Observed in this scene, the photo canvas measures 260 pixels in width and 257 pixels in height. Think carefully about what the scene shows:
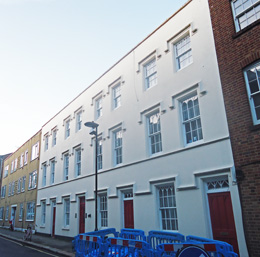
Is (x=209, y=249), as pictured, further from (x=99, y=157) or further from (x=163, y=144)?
(x=99, y=157)

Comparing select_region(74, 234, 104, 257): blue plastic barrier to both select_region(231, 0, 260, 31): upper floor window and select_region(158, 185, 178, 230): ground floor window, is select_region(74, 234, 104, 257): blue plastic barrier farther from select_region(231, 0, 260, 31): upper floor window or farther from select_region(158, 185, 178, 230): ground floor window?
select_region(231, 0, 260, 31): upper floor window

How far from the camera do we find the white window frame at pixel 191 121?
1034cm

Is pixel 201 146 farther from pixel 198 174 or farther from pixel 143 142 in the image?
pixel 143 142

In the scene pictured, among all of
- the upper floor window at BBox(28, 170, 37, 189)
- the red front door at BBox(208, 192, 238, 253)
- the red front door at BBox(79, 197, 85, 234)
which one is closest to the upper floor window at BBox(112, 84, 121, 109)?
the red front door at BBox(79, 197, 85, 234)

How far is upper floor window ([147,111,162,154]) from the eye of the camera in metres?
12.1

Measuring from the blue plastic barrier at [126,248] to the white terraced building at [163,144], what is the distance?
352cm

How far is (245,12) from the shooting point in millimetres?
9406

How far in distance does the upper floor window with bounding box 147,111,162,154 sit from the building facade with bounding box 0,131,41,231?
1715 cm

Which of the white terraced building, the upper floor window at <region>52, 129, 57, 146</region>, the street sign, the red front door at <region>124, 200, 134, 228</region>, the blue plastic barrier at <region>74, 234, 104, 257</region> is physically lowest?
the blue plastic barrier at <region>74, 234, 104, 257</region>

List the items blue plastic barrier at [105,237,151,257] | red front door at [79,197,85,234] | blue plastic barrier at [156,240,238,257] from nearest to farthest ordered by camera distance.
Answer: blue plastic barrier at [156,240,238,257], blue plastic barrier at [105,237,151,257], red front door at [79,197,85,234]

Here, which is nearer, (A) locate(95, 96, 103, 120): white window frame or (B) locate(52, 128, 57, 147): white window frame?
(A) locate(95, 96, 103, 120): white window frame

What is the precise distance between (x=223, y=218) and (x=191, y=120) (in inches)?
155

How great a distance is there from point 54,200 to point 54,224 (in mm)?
1861

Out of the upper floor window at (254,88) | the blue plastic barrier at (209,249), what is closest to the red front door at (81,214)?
the blue plastic barrier at (209,249)
